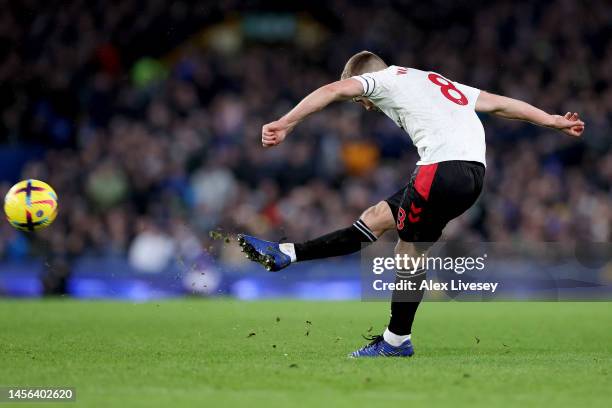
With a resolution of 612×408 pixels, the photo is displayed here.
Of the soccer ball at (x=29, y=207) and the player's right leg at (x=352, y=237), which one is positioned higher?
the soccer ball at (x=29, y=207)

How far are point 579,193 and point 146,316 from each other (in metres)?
8.97

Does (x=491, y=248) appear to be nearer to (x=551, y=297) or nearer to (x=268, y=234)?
(x=551, y=297)

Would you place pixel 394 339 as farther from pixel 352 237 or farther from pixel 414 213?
pixel 414 213

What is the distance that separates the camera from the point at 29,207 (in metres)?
9.96

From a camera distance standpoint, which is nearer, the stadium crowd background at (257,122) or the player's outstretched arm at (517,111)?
the player's outstretched arm at (517,111)

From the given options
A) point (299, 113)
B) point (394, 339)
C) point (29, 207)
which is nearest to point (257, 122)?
point (29, 207)

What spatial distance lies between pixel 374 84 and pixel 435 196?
936 mm

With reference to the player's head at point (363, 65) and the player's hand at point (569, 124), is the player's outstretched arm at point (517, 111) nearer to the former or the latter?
the player's hand at point (569, 124)

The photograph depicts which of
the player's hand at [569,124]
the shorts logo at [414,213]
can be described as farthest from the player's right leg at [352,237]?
the player's hand at [569,124]

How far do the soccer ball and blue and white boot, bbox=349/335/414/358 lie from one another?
11.5ft

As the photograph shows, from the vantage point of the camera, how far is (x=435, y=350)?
8883 millimetres

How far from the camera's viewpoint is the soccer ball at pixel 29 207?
9.97m

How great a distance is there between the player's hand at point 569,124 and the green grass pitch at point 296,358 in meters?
1.76

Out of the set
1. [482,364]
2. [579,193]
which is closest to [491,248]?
[579,193]
